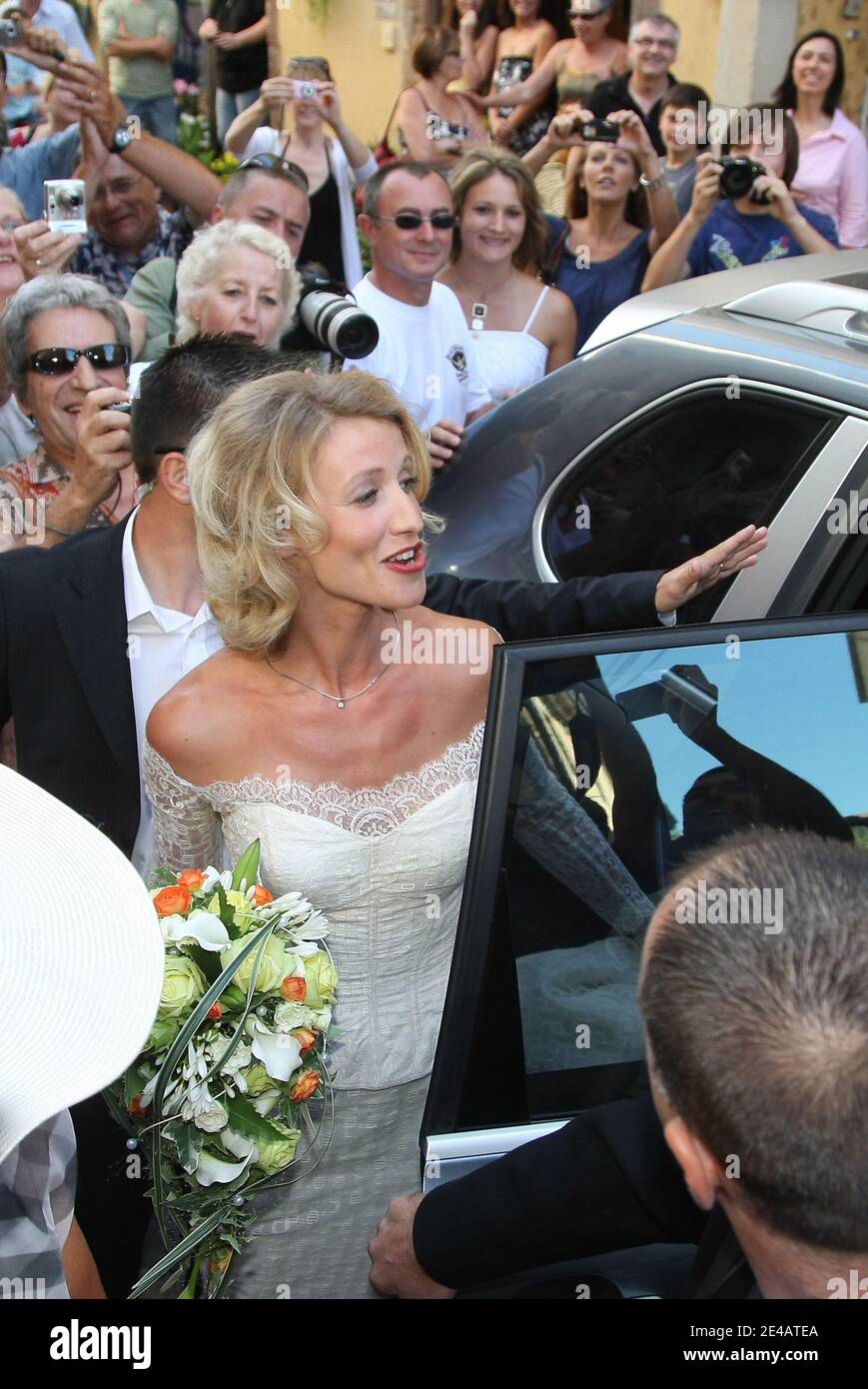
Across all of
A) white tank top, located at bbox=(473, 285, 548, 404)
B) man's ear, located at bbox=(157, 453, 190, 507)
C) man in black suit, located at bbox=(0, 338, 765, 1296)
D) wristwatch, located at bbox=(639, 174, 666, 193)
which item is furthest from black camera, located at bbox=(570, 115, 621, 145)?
man's ear, located at bbox=(157, 453, 190, 507)

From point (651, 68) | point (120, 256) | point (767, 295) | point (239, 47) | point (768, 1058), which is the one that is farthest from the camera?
point (239, 47)

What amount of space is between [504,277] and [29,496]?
7.45 feet

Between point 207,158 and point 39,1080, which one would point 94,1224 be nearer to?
point 39,1080

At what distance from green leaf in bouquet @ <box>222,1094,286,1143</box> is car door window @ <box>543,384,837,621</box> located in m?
1.56

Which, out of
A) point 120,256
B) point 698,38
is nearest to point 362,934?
point 120,256

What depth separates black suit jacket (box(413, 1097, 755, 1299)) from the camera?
1607 mm

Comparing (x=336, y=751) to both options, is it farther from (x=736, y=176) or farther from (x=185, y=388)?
(x=736, y=176)

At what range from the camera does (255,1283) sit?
2250mm

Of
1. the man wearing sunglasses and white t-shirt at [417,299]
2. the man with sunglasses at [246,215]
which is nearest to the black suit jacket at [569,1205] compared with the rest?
the man wearing sunglasses and white t-shirt at [417,299]

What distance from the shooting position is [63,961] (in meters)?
1.40

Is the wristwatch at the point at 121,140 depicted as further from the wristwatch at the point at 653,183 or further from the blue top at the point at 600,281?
the wristwatch at the point at 653,183

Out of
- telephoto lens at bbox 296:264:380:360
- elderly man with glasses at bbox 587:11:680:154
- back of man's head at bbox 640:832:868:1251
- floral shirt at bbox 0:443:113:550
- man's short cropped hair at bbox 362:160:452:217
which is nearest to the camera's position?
back of man's head at bbox 640:832:868:1251

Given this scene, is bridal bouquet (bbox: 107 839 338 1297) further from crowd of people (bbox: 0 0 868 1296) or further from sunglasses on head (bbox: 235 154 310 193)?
sunglasses on head (bbox: 235 154 310 193)

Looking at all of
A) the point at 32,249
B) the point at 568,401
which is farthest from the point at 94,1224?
the point at 32,249
